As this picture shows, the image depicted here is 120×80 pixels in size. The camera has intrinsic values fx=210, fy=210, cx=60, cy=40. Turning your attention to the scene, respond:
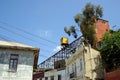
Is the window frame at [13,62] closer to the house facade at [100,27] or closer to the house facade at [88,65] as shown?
the house facade at [88,65]

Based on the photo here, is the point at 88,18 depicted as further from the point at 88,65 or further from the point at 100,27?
the point at 88,65

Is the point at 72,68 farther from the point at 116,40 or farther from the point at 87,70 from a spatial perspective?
the point at 116,40

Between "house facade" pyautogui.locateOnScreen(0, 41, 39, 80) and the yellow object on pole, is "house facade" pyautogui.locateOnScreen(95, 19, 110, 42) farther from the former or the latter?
"house facade" pyautogui.locateOnScreen(0, 41, 39, 80)

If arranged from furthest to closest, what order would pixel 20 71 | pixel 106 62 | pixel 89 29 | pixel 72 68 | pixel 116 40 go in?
pixel 89 29
pixel 72 68
pixel 106 62
pixel 116 40
pixel 20 71

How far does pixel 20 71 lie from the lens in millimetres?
20422

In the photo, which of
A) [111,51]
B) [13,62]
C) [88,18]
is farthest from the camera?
[88,18]

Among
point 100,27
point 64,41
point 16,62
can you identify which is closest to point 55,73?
point 64,41

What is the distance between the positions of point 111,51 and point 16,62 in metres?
13.5

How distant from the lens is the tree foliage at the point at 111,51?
27.6 meters

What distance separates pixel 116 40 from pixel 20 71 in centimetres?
1352

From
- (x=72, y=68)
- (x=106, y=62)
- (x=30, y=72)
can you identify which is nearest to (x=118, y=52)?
(x=106, y=62)

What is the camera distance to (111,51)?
28.2 meters

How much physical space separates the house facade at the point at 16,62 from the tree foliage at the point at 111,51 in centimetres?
1139

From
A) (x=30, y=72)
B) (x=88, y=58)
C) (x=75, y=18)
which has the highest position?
(x=75, y=18)
